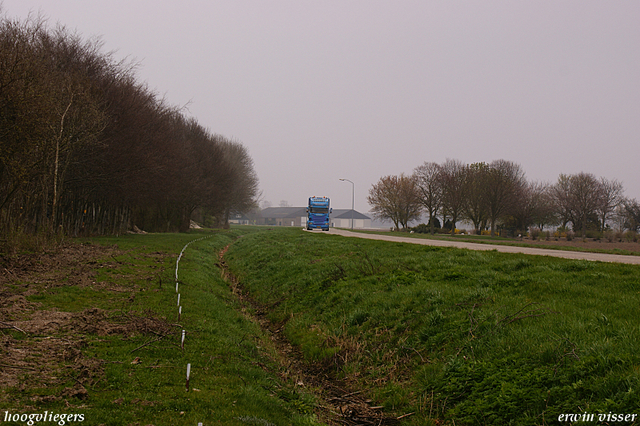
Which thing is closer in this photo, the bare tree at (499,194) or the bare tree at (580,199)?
the bare tree at (499,194)

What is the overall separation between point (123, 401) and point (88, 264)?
12.9 m

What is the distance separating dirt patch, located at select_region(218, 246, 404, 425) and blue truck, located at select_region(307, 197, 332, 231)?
3766 centimetres

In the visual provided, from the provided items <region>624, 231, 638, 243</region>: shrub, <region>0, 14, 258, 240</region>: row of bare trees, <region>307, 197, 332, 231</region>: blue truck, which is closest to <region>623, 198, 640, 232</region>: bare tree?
<region>624, 231, 638, 243</region>: shrub

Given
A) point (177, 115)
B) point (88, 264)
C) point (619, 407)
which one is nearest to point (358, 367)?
point (619, 407)

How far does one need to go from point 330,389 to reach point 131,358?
3803mm

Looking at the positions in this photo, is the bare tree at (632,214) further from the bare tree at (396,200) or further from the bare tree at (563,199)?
the bare tree at (396,200)

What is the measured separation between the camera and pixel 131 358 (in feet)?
22.2

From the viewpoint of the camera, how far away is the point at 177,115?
50500 mm

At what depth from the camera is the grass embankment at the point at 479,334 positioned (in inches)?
223

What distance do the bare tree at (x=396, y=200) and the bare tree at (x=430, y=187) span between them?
57.1 inches

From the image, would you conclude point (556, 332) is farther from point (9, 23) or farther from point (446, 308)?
point (9, 23)

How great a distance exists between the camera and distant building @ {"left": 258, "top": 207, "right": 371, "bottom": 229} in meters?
146

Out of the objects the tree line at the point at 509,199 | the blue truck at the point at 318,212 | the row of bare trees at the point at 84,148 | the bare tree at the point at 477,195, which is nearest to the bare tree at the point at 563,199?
the tree line at the point at 509,199

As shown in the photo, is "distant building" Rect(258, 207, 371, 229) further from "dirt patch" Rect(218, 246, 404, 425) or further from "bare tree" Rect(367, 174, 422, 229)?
"dirt patch" Rect(218, 246, 404, 425)
